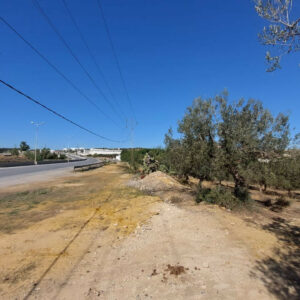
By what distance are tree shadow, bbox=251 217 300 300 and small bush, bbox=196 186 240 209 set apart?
2.55m

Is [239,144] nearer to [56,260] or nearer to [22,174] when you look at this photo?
[56,260]

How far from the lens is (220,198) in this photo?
815cm

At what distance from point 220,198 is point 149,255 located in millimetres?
4901

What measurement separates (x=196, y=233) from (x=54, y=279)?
3634 millimetres

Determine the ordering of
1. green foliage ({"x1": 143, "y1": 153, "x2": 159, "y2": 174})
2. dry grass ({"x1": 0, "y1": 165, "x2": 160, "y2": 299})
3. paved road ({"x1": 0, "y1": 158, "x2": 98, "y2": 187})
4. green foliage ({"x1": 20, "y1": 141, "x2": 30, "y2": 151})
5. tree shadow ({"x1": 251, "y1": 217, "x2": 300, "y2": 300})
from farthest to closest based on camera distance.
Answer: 1. green foliage ({"x1": 20, "y1": 141, "x2": 30, "y2": 151})
2. green foliage ({"x1": 143, "y1": 153, "x2": 159, "y2": 174})
3. paved road ({"x1": 0, "y1": 158, "x2": 98, "y2": 187})
4. dry grass ({"x1": 0, "y1": 165, "x2": 160, "y2": 299})
5. tree shadow ({"x1": 251, "y1": 217, "x2": 300, "y2": 300})

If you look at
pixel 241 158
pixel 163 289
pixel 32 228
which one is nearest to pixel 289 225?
pixel 241 158

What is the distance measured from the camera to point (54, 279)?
3.50 metres

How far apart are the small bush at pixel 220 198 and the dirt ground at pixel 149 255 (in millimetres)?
548

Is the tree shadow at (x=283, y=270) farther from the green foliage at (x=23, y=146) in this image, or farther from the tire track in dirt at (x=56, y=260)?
the green foliage at (x=23, y=146)

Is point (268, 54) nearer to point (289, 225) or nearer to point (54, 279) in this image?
point (54, 279)

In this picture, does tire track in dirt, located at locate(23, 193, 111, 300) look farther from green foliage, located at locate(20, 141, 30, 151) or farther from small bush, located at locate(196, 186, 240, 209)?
green foliage, located at locate(20, 141, 30, 151)

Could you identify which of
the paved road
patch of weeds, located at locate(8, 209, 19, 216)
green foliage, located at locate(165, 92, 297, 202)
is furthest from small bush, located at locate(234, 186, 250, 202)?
the paved road

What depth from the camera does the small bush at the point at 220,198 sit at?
7.96 metres

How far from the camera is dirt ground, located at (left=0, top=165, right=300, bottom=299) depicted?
3.19 m
